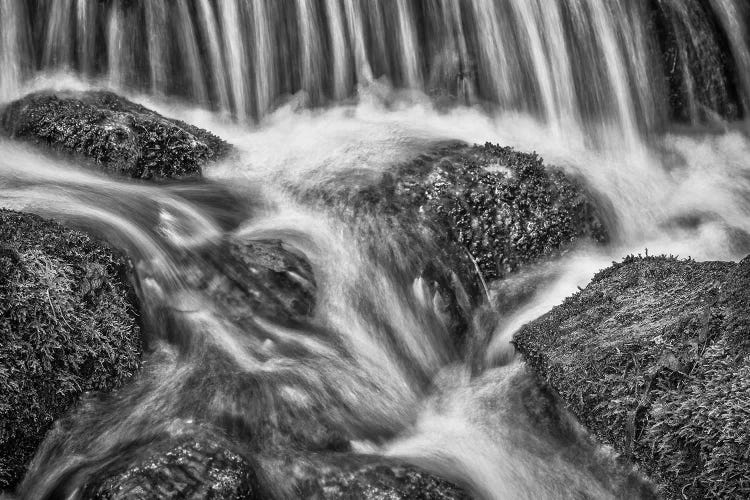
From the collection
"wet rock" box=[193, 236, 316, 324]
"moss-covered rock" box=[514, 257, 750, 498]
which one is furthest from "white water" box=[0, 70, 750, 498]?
"moss-covered rock" box=[514, 257, 750, 498]

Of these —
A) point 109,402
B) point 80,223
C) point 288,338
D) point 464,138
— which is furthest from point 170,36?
point 109,402

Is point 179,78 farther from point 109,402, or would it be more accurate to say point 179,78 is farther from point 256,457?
point 256,457

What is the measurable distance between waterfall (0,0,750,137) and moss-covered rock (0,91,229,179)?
1218mm

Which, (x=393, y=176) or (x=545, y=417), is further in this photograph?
(x=393, y=176)

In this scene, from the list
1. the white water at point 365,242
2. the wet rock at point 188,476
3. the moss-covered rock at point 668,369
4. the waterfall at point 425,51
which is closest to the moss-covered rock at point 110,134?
the white water at point 365,242

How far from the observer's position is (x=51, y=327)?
188 inches

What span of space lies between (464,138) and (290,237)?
126 inches

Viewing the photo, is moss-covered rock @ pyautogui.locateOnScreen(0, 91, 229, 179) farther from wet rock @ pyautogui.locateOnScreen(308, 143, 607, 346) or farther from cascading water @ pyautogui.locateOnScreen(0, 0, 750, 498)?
wet rock @ pyautogui.locateOnScreen(308, 143, 607, 346)

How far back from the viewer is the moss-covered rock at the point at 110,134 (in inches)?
287

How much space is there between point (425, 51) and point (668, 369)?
21.8ft

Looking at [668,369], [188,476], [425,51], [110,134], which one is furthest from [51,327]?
[425,51]

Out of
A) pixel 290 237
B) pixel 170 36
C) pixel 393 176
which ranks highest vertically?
pixel 170 36

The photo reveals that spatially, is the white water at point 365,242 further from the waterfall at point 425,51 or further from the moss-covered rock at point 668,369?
the moss-covered rock at point 668,369

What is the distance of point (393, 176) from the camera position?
7219mm
